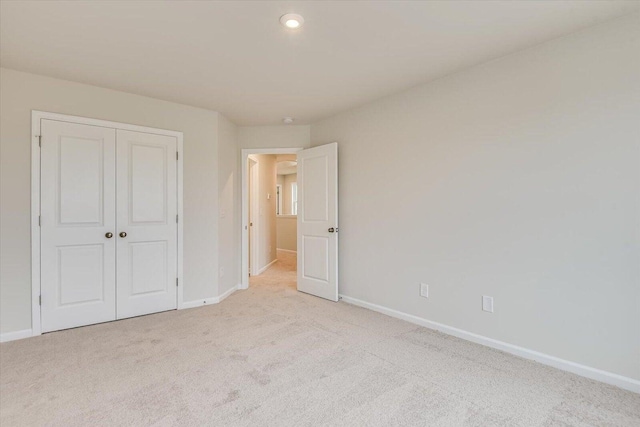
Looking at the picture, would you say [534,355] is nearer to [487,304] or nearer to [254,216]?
[487,304]

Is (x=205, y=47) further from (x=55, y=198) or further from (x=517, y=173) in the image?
→ (x=517, y=173)

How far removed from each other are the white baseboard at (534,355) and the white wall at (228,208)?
2.19m

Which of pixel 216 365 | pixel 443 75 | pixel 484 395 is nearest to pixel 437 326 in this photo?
pixel 484 395

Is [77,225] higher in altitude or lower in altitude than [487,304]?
higher

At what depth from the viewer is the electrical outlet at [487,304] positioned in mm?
2576

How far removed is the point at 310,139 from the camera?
4.46m

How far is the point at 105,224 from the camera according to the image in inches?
124

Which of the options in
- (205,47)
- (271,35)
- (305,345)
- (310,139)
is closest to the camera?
(271,35)

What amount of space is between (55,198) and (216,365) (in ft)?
7.37

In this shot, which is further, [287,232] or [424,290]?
[287,232]

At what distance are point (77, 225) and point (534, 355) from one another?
4.16 metres

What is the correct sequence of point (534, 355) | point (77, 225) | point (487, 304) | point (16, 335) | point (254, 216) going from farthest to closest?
1. point (254, 216)
2. point (77, 225)
3. point (16, 335)
4. point (487, 304)
5. point (534, 355)

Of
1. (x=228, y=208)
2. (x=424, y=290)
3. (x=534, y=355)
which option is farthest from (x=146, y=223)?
(x=534, y=355)

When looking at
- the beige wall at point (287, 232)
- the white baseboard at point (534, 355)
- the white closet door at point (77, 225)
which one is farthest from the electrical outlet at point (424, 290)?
the beige wall at point (287, 232)
